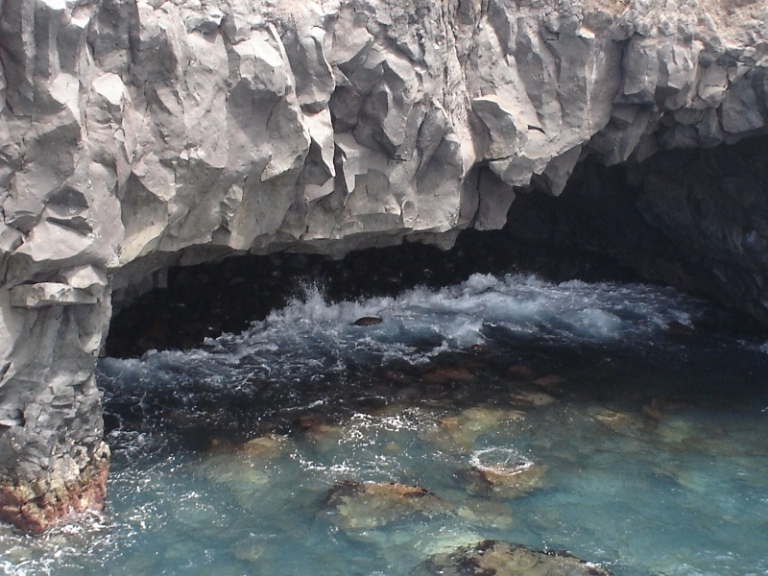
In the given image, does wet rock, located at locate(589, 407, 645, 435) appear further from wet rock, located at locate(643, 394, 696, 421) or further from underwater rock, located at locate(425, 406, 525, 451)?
underwater rock, located at locate(425, 406, 525, 451)

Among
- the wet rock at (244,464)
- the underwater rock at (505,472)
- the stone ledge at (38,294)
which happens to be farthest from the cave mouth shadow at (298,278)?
the underwater rock at (505,472)

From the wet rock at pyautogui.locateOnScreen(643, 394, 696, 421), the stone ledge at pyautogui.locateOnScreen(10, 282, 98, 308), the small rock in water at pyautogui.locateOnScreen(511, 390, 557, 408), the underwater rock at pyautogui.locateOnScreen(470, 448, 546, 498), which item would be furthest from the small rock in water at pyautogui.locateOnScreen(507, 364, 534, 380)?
the stone ledge at pyautogui.locateOnScreen(10, 282, 98, 308)

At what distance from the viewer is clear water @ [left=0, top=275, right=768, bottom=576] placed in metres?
8.84

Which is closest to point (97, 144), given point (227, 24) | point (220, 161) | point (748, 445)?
point (220, 161)

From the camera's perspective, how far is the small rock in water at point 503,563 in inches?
333

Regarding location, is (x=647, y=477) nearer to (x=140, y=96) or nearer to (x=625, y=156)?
(x=625, y=156)

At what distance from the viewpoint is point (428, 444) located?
36.1ft

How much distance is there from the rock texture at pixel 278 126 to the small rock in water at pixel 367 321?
2396mm

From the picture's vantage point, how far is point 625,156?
1360 cm

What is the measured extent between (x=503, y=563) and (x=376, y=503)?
1.68m

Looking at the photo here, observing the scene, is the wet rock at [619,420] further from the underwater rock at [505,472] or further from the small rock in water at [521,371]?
the underwater rock at [505,472]

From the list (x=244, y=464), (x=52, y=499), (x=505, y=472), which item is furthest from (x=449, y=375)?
(x=52, y=499)

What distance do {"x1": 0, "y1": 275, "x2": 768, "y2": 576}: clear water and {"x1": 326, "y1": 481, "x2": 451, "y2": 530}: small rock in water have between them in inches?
2.0

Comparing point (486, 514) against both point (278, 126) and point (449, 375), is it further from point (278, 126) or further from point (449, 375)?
point (278, 126)
